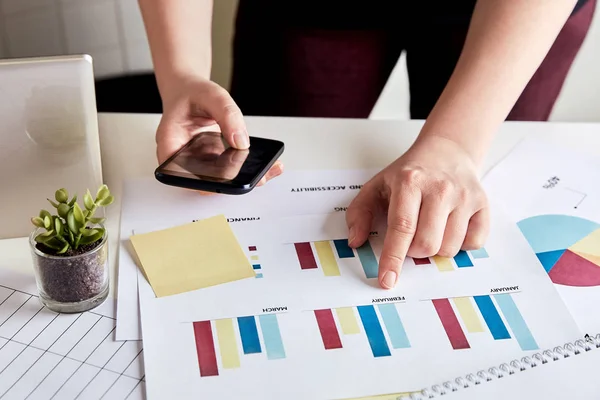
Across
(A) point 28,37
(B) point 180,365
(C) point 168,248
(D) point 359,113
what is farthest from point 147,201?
(A) point 28,37

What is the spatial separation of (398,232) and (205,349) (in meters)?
0.23

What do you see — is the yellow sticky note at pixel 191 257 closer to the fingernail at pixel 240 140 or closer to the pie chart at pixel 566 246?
the fingernail at pixel 240 140

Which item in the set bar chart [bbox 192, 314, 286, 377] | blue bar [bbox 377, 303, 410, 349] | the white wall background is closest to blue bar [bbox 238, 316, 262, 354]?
bar chart [bbox 192, 314, 286, 377]

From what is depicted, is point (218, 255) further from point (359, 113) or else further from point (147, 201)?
point (359, 113)

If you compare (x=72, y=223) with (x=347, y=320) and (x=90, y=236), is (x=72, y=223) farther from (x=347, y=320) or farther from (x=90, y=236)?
(x=347, y=320)

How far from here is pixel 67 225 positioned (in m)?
0.58

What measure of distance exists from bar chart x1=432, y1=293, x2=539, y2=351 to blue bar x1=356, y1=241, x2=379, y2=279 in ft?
0.22

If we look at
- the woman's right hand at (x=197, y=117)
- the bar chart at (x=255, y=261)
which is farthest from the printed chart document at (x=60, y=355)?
the woman's right hand at (x=197, y=117)

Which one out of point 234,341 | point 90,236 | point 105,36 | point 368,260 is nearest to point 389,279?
point 368,260

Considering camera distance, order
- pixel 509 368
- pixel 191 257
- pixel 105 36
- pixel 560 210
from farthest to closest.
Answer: pixel 105 36, pixel 560 210, pixel 191 257, pixel 509 368

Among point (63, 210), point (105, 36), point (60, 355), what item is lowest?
point (105, 36)

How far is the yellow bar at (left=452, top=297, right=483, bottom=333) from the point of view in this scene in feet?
2.03

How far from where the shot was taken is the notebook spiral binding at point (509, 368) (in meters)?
0.55

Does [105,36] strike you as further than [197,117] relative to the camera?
Yes
